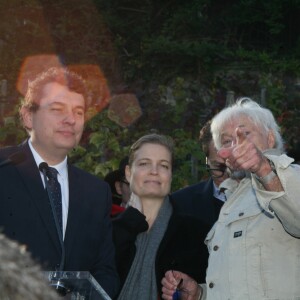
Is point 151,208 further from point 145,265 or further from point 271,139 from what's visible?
point 271,139

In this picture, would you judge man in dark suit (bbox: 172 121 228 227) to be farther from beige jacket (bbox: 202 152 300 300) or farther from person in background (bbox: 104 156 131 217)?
beige jacket (bbox: 202 152 300 300)

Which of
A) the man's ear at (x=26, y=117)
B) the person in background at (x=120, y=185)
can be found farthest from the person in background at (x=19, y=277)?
the person in background at (x=120, y=185)

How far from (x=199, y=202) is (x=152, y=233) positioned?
1100 millimetres

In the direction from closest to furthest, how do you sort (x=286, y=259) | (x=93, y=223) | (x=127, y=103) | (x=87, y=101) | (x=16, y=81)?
(x=286, y=259) < (x=93, y=223) < (x=87, y=101) < (x=127, y=103) < (x=16, y=81)

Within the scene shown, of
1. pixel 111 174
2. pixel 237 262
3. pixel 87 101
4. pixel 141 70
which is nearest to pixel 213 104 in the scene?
pixel 141 70

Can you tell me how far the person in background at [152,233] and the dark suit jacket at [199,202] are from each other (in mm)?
802

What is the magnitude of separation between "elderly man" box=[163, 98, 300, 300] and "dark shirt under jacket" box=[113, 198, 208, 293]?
8.5 inches

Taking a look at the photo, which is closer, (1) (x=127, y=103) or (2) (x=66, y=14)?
(1) (x=127, y=103)

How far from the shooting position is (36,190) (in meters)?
3.33

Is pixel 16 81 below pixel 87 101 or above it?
above

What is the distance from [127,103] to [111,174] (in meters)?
6.43

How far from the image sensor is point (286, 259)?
295 cm

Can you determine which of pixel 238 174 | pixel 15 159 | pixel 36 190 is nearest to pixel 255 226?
pixel 238 174

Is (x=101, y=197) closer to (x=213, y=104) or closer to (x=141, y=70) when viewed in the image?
(x=213, y=104)
